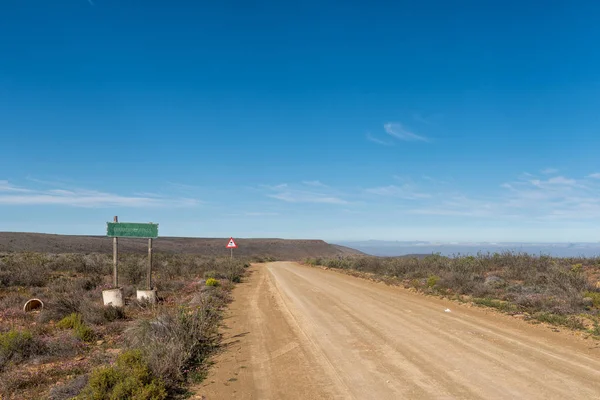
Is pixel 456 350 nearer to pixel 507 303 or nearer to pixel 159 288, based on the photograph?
pixel 507 303

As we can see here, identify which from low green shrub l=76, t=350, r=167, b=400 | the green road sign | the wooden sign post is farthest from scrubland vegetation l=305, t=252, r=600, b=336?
the green road sign

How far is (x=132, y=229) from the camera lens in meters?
15.1

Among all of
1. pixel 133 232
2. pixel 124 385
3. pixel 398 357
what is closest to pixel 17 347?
pixel 124 385

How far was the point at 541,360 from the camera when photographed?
7.50 meters

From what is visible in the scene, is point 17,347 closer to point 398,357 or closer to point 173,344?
point 173,344

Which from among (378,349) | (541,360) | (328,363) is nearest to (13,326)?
(328,363)

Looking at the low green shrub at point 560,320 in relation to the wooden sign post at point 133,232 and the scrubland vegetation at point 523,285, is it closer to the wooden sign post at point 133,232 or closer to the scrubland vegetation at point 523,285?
the scrubland vegetation at point 523,285

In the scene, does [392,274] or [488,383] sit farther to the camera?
[392,274]

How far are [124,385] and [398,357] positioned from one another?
494 cm

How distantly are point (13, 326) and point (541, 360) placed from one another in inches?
532

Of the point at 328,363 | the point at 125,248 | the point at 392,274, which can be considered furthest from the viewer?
the point at 125,248

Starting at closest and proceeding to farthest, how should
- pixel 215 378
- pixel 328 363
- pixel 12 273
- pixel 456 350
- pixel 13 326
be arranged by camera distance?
pixel 215 378 < pixel 328 363 < pixel 456 350 < pixel 13 326 < pixel 12 273

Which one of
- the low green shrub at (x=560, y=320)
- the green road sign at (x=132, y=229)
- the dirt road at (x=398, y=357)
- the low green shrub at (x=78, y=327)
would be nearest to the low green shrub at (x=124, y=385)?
the dirt road at (x=398, y=357)

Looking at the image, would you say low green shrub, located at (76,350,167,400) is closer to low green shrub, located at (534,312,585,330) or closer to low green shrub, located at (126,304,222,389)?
low green shrub, located at (126,304,222,389)
